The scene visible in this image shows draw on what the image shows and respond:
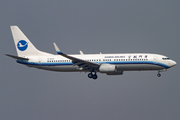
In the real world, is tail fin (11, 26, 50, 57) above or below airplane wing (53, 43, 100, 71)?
above

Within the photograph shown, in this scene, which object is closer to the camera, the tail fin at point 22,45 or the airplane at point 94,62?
the airplane at point 94,62

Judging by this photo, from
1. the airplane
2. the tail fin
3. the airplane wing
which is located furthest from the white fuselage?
the tail fin

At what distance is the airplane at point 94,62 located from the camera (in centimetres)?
6088

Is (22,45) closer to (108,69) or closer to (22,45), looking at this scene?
(22,45)

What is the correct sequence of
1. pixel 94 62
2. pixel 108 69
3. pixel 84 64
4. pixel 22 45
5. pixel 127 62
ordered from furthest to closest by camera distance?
pixel 22 45
pixel 94 62
pixel 84 64
pixel 127 62
pixel 108 69

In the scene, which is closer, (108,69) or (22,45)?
(108,69)

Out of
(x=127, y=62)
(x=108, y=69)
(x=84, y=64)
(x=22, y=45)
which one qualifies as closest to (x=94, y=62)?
(x=84, y=64)

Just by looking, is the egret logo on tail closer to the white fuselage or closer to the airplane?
the airplane

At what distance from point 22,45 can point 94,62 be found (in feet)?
54.6

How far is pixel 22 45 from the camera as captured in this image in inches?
2719

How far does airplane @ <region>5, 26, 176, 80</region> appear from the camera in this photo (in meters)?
60.9

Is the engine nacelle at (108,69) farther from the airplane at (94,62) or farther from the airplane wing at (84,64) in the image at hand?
the airplane wing at (84,64)

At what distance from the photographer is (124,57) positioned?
61.5 meters

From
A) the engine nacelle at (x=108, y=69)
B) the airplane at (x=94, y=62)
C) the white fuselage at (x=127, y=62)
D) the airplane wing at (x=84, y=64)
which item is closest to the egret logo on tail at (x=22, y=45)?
the airplane at (x=94, y=62)
